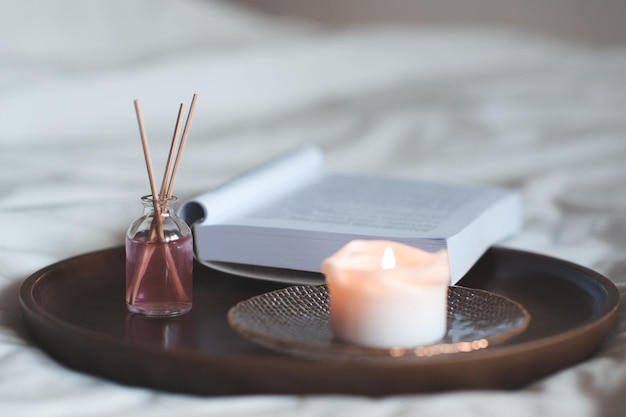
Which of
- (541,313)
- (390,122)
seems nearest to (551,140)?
Result: (390,122)

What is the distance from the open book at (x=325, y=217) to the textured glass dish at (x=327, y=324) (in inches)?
2.9

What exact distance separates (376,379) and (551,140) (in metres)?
0.84

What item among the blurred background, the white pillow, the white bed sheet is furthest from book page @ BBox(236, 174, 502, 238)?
the blurred background

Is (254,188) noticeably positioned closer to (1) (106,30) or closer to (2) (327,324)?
(2) (327,324)

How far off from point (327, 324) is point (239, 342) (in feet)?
0.19

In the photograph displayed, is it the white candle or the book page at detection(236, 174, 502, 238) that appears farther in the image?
the book page at detection(236, 174, 502, 238)

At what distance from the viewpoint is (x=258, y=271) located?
71 cm

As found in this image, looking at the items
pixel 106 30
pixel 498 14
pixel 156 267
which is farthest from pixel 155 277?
pixel 498 14

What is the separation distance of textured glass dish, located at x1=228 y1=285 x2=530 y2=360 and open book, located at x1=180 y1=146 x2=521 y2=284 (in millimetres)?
75

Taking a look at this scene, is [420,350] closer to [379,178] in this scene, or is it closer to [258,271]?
[258,271]

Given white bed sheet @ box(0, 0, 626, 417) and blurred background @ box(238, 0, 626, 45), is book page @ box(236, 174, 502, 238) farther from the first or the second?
blurred background @ box(238, 0, 626, 45)

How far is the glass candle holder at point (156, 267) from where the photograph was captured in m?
0.62

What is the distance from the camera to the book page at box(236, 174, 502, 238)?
27.7 inches

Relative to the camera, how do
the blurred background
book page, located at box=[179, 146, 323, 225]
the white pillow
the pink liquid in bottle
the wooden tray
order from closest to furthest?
the wooden tray
the pink liquid in bottle
book page, located at box=[179, 146, 323, 225]
the white pillow
the blurred background
